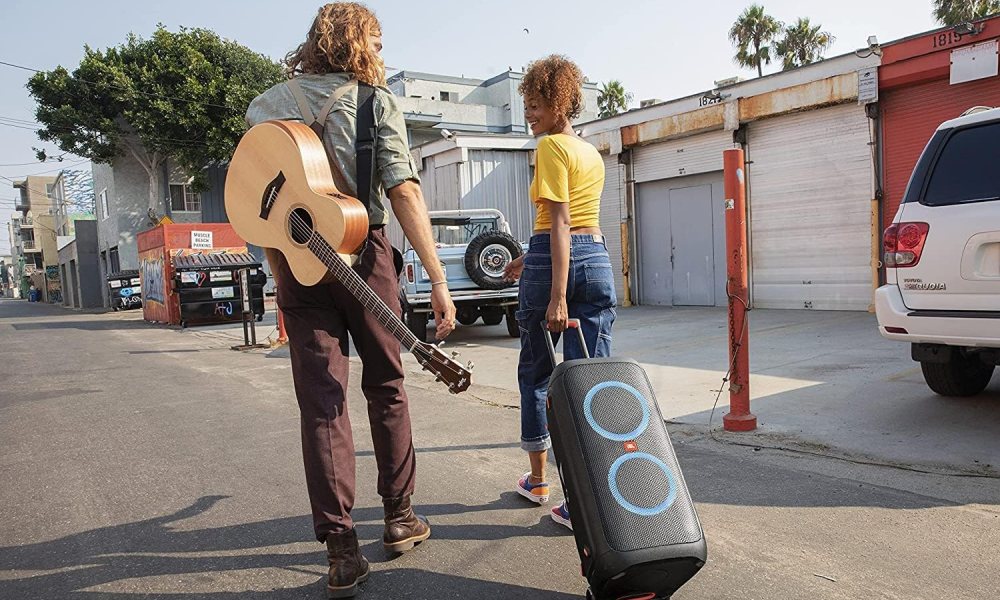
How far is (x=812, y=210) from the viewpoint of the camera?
499 inches

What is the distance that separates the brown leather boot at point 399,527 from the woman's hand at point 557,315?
92 centimetres

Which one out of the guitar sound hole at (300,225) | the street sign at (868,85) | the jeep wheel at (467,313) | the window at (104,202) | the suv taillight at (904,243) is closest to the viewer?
the guitar sound hole at (300,225)

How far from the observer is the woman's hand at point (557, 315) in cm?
281

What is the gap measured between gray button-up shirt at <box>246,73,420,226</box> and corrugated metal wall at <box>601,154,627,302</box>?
13735 mm

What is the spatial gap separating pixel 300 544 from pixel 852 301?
1163cm

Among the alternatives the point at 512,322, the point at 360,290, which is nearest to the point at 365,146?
the point at 360,290

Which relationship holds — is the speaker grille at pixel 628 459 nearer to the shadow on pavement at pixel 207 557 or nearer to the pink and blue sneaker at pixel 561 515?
the shadow on pavement at pixel 207 557

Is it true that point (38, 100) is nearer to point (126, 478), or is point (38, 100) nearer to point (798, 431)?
point (126, 478)

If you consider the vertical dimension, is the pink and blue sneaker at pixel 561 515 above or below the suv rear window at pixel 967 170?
below

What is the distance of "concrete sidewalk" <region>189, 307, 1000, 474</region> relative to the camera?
13.1 ft

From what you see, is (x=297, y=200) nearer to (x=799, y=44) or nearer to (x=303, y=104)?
(x=303, y=104)

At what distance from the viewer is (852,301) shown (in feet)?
39.7

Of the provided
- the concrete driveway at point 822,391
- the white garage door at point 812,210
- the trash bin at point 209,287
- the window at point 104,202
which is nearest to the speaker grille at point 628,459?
the concrete driveway at point 822,391

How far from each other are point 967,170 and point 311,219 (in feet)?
12.3
